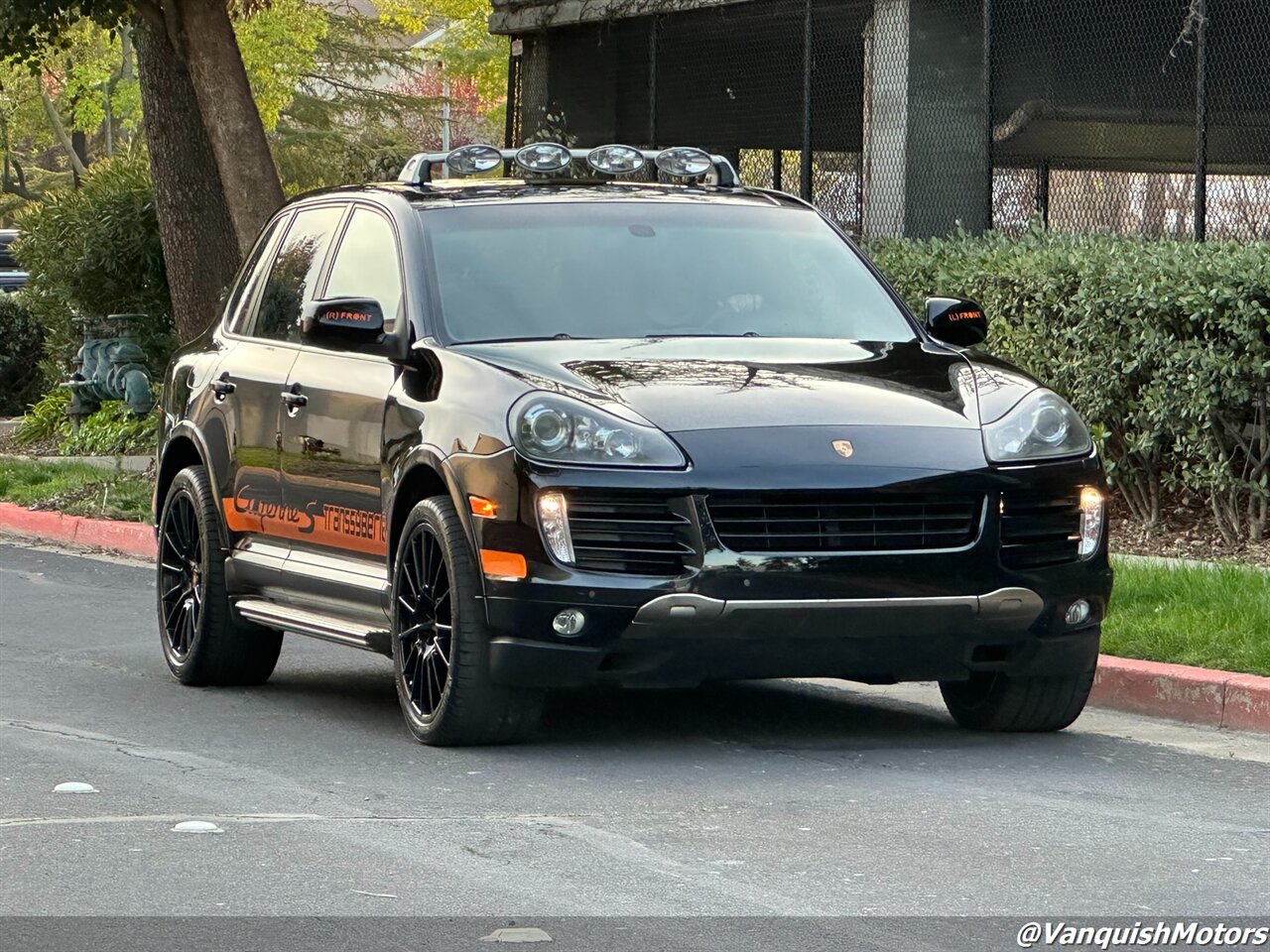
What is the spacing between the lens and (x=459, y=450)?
7.12 m

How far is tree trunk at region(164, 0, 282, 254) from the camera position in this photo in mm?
16953

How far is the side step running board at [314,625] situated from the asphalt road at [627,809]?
0.97 feet

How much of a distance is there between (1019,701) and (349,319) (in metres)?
2.49

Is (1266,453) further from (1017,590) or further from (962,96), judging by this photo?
(962,96)

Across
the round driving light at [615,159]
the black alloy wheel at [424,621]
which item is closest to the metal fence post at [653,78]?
the round driving light at [615,159]

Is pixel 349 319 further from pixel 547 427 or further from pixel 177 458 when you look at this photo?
pixel 177 458

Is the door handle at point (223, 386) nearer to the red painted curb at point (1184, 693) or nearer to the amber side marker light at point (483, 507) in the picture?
the amber side marker light at point (483, 507)

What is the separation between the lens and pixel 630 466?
6.81 m

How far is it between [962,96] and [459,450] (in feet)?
37.1

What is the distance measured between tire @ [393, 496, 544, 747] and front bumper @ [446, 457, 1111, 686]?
9 cm

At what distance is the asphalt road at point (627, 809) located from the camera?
5.42 m

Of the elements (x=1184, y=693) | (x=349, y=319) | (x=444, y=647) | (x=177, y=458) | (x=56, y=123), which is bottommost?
(x=56, y=123)

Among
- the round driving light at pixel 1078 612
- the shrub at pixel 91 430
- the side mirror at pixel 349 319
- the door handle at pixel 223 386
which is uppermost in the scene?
the side mirror at pixel 349 319

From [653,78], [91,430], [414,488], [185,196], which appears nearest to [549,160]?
[414,488]
